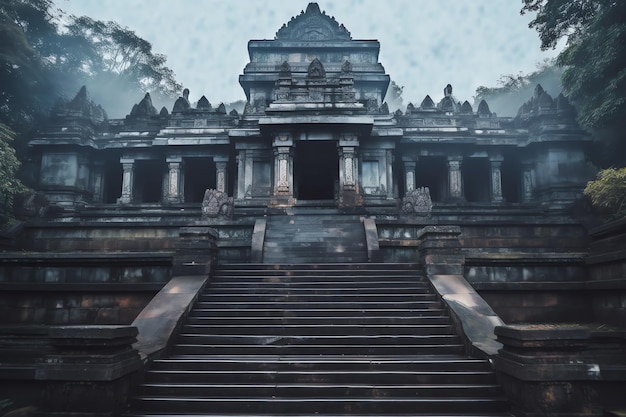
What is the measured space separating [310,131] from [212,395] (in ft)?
49.2

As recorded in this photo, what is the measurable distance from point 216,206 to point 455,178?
15.0 meters

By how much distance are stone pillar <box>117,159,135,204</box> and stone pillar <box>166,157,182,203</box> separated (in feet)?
7.83

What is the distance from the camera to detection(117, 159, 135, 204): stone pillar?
25.6 metres

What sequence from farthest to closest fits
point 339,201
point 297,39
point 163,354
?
point 297,39
point 339,201
point 163,354

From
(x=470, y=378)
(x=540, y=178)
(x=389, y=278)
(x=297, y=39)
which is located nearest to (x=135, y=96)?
(x=297, y=39)

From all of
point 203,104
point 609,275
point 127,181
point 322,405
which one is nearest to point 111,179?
point 127,181

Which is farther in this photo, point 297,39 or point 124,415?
point 297,39

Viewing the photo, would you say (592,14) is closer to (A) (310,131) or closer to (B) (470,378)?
(A) (310,131)

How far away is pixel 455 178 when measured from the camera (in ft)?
83.3

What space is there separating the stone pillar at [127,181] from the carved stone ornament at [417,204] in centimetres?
1670

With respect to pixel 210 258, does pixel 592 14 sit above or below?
above

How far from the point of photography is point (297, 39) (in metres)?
30.3

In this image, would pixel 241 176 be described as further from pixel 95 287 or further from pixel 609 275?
pixel 609 275

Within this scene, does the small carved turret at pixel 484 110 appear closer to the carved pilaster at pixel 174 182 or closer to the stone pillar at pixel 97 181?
the carved pilaster at pixel 174 182
